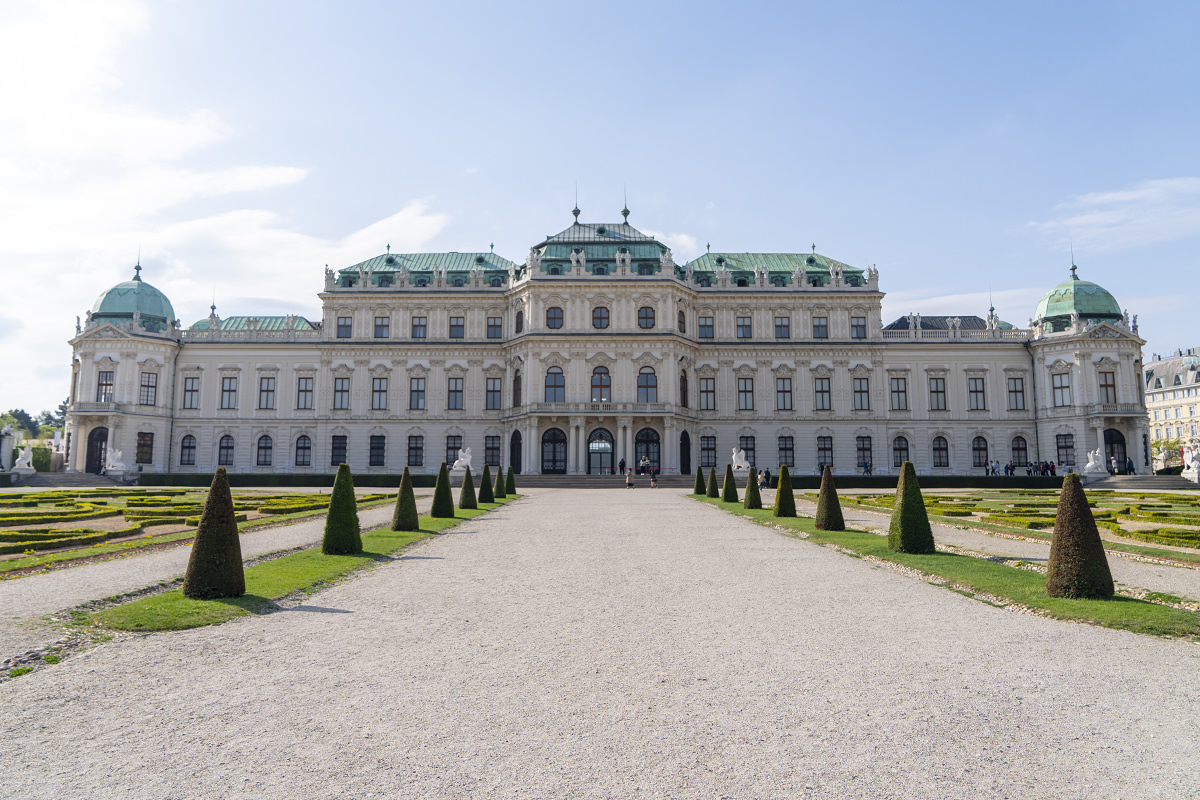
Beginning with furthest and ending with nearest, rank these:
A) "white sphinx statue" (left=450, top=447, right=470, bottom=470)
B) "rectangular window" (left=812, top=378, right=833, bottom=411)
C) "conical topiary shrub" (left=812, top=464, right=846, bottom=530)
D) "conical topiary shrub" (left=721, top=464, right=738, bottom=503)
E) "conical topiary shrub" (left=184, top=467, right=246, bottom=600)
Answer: "rectangular window" (left=812, top=378, right=833, bottom=411)
"white sphinx statue" (left=450, top=447, right=470, bottom=470)
"conical topiary shrub" (left=721, top=464, right=738, bottom=503)
"conical topiary shrub" (left=812, top=464, right=846, bottom=530)
"conical topiary shrub" (left=184, top=467, right=246, bottom=600)

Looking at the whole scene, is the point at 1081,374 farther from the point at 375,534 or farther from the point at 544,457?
the point at 375,534

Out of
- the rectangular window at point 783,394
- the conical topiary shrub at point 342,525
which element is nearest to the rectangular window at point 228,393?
the rectangular window at point 783,394

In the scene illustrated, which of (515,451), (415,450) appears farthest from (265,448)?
(515,451)

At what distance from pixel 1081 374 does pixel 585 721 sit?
58090mm

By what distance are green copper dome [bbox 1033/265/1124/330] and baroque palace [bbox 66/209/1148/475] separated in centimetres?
15

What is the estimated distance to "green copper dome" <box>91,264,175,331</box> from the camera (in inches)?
2197

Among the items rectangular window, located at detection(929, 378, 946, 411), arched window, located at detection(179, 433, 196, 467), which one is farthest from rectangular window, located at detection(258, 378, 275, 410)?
rectangular window, located at detection(929, 378, 946, 411)

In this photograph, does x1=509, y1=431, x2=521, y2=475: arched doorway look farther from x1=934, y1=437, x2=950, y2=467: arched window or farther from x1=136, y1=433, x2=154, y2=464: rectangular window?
x1=934, y1=437, x2=950, y2=467: arched window

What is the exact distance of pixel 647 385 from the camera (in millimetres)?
53125

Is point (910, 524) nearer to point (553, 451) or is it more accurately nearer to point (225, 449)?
point (553, 451)

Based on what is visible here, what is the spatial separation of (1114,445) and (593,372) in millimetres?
36228

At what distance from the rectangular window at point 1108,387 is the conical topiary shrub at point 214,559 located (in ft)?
190

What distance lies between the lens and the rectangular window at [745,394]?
183 ft

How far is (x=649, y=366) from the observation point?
53125 mm
